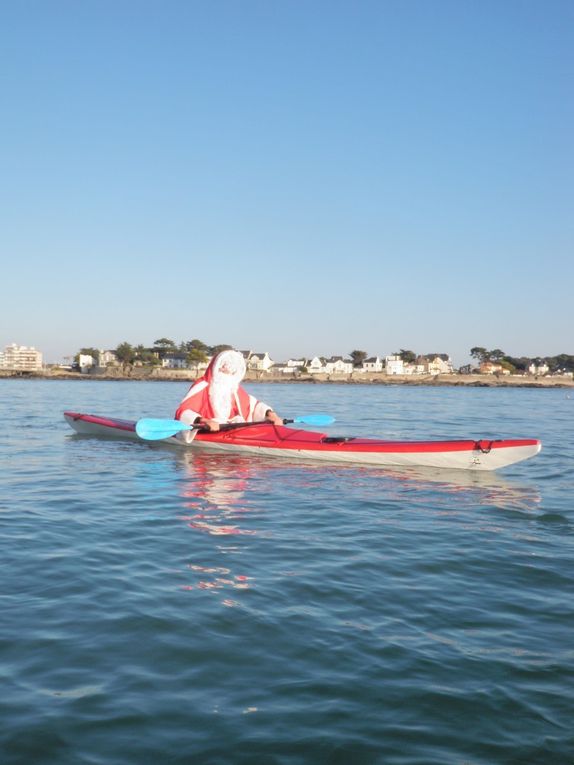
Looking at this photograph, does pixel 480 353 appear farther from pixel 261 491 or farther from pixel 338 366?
pixel 261 491

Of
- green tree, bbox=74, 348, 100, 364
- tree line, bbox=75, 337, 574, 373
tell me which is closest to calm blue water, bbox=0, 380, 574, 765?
tree line, bbox=75, 337, 574, 373

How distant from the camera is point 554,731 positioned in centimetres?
318

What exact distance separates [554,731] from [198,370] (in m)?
124

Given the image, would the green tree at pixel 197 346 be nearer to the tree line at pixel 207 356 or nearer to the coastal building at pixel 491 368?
the tree line at pixel 207 356

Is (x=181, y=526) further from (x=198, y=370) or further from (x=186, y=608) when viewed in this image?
(x=198, y=370)

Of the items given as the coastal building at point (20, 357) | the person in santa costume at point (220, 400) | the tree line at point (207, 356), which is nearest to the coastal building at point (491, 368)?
the tree line at point (207, 356)

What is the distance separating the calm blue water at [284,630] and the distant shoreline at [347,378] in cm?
11123

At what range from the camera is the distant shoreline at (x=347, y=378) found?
121m

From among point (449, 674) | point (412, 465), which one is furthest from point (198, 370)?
point (449, 674)

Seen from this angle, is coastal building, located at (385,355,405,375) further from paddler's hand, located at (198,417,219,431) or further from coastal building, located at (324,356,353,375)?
paddler's hand, located at (198,417,219,431)

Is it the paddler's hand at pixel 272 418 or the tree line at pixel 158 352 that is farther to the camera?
the tree line at pixel 158 352

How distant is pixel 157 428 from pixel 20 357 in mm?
179740

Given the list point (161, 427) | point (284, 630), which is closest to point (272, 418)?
point (161, 427)

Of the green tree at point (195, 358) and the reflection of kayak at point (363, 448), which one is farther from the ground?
the green tree at point (195, 358)
